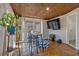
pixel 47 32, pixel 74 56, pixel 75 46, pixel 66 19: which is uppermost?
pixel 66 19

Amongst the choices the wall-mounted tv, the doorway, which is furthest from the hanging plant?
the doorway

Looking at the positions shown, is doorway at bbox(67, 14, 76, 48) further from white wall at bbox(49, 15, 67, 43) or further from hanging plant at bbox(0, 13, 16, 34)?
hanging plant at bbox(0, 13, 16, 34)

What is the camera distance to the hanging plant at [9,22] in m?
→ 2.50

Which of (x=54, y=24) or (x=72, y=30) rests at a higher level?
(x=54, y=24)

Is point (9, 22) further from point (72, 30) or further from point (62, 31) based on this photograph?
point (72, 30)

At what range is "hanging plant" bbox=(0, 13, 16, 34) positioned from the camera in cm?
250

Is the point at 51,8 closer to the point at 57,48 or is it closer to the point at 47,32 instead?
the point at 47,32

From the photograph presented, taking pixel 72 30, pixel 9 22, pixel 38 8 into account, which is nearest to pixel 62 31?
pixel 72 30

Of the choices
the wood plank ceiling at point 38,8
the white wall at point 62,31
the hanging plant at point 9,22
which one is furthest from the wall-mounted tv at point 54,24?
the hanging plant at point 9,22

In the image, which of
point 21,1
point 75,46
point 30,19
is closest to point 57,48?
point 75,46

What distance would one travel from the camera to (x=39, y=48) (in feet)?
8.50

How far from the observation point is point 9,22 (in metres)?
2.53

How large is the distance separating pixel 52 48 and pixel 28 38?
1.53 feet

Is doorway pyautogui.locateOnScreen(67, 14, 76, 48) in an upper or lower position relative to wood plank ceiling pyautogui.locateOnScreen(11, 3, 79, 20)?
lower
